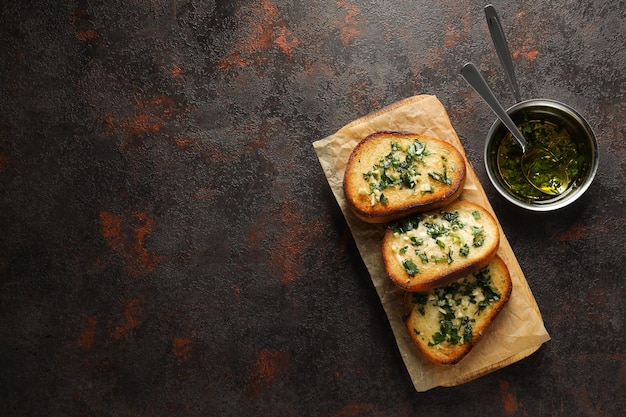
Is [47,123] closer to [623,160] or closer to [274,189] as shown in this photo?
[274,189]

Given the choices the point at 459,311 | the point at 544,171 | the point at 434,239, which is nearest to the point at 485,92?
the point at 544,171

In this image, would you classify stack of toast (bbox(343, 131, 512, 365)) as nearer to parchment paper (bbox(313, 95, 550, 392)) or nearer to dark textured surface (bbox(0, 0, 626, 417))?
parchment paper (bbox(313, 95, 550, 392))

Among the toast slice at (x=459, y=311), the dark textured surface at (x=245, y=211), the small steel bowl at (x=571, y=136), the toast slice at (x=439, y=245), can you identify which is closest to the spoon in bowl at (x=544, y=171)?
the small steel bowl at (x=571, y=136)

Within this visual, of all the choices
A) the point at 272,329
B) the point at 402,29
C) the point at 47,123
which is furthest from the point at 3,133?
the point at 402,29

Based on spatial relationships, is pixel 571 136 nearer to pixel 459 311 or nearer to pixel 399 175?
pixel 399 175

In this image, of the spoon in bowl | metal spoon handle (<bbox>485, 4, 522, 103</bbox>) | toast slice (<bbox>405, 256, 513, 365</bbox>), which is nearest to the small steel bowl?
the spoon in bowl
